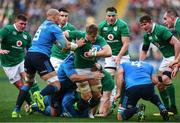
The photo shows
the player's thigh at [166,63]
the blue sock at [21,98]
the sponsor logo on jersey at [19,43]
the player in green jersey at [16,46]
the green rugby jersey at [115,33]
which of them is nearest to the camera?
the blue sock at [21,98]

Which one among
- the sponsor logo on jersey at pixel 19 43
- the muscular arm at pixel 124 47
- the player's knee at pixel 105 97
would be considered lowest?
the player's knee at pixel 105 97

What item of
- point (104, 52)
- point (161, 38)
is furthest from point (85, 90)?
point (161, 38)

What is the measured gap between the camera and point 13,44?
16.7 metres

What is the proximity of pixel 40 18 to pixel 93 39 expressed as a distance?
60.1 feet

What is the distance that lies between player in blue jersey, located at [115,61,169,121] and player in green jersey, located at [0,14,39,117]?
9.24 feet

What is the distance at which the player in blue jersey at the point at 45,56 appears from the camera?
14.7 metres

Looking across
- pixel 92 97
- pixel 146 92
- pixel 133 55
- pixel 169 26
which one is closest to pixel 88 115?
pixel 92 97

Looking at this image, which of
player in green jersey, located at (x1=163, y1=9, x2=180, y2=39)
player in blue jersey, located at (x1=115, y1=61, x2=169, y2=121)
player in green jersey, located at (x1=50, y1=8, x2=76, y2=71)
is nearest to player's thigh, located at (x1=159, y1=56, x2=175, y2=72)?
player in green jersey, located at (x1=163, y1=9, x2=180, y2=39)

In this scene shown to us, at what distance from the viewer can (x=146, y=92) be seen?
13984 mm

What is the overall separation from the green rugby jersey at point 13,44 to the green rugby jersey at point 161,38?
2814 mm

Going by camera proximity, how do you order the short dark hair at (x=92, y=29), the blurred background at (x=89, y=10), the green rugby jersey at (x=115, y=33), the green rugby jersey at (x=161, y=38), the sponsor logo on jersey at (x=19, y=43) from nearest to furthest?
the short dark hair at (x=92, y=29) → the green rugby jersey at (x=161, y=38) → the sponsor logo on jersey at (x=19, y=43) → the green rugby jersey at (x=115, y=33) → the blurred background at (x=89, y=10)

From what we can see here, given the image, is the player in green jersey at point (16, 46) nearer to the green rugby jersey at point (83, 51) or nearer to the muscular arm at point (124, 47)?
the green rugby jersey at point (83, 51)

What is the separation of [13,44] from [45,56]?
2.01 meters

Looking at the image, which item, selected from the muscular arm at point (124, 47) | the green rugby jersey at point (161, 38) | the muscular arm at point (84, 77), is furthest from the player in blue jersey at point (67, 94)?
the muscular arm at point (124, 47)
